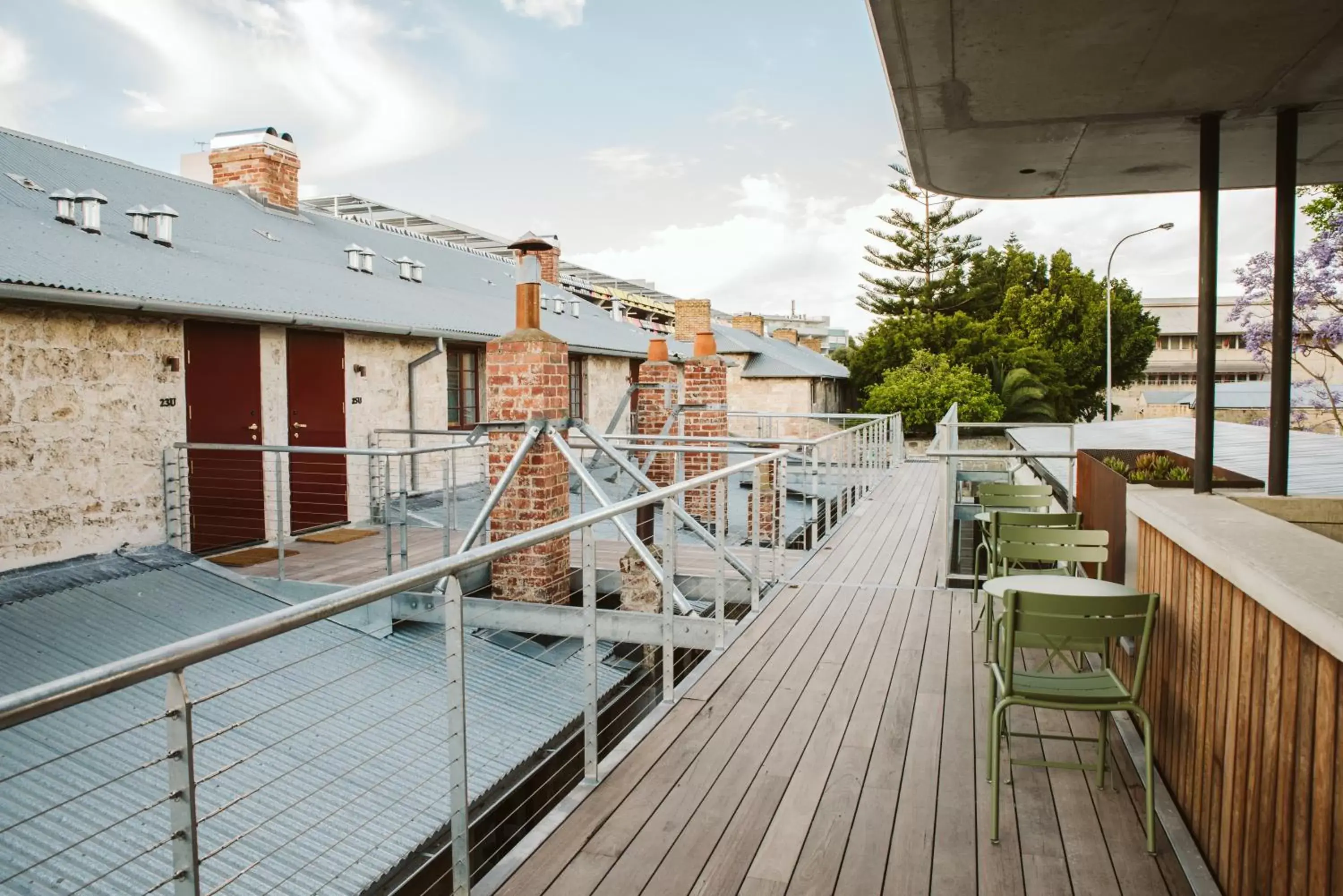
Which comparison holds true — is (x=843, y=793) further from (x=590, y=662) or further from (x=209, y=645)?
(x=209, y=645)

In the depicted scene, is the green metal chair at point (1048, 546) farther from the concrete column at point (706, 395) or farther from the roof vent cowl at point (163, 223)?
the roof vent cowl at point (163, 223)

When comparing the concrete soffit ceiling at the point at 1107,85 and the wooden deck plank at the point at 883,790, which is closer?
the wooden deck plank at the point at 883,790

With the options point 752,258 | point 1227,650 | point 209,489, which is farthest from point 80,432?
point 752,258

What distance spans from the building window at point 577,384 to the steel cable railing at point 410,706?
7.86m

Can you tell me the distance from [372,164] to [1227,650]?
56.0 meters

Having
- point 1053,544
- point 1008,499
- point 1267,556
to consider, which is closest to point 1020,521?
point 1053,544

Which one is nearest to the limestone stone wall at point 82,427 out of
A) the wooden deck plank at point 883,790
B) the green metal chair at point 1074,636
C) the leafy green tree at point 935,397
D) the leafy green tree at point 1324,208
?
the wooden deck plank at point 883,790

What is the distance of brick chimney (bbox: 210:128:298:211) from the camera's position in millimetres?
13883

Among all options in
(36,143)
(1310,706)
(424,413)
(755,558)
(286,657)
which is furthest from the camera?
(424,413)

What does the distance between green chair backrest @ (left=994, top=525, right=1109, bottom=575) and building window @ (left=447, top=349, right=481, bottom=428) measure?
997 centimetres

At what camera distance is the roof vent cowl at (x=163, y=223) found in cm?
990

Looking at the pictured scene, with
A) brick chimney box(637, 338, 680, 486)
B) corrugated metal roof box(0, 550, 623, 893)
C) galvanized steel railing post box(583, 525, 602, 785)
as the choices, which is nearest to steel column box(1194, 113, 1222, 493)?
galvanized steel railing post box(583, 525, 602, 785)

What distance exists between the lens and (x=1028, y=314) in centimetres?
3734

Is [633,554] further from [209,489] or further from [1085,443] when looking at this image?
[1085,443]
